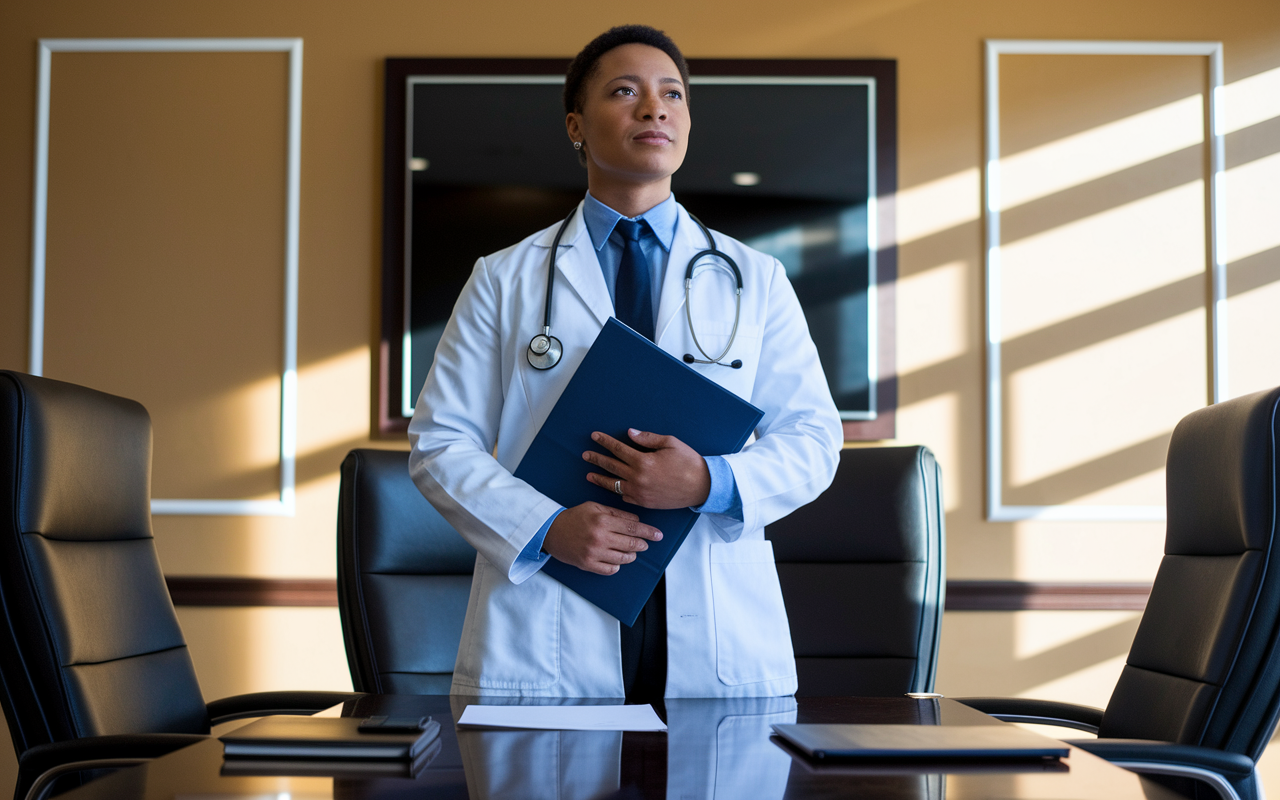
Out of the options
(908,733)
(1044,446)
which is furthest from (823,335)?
(908,733)

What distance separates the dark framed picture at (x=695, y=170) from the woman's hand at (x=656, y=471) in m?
1.63

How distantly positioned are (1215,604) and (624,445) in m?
0.82

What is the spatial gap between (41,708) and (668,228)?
1.10 m

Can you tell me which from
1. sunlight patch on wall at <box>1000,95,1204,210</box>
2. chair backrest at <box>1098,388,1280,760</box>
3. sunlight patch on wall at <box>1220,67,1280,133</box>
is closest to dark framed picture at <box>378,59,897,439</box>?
sunlight patch on wall at <box>1000,95,1204,210</box>

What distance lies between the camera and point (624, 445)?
1.28 meters

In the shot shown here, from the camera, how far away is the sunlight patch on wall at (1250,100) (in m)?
2.87

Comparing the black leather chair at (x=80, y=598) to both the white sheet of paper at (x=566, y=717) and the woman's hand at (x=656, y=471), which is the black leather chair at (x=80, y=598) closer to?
the white sheet of paper at (x=566, y=717)

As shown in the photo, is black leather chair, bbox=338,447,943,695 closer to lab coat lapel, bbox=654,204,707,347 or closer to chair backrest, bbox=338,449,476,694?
chair backrest, bbox=338,449,476,694

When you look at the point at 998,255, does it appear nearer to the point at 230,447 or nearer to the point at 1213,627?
the point at 1213,627

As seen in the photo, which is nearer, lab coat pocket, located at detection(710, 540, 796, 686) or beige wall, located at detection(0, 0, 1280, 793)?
lab coat pocket, located at detection(710, 540, 796, 686)

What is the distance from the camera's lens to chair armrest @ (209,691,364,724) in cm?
171

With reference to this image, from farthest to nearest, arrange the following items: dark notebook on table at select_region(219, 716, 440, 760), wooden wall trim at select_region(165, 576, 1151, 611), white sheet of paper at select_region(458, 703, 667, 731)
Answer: wooden wall trim at select_region(165, 576, 1151, 611) → white sheet of paper at select_region(458, 703, 667, 731) → dark notebook on table at select_region(219, 716, 440, 760)

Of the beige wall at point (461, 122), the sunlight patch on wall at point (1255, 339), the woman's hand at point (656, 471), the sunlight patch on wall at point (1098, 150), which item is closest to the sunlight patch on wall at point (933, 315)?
the beige wall at point (461, 122)

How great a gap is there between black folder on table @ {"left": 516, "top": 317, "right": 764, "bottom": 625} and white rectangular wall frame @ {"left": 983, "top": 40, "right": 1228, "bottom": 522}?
1718 millimetres
